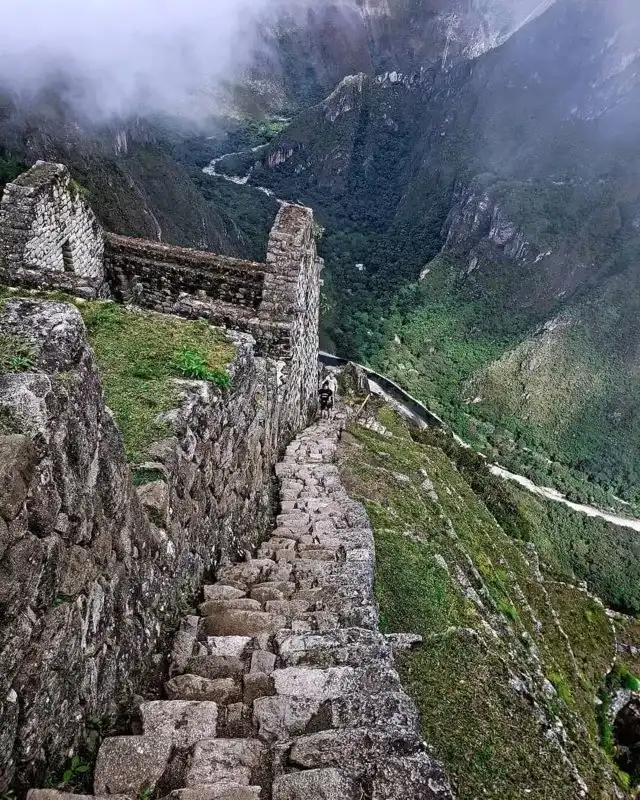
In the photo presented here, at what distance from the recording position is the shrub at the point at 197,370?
7613 millimetres

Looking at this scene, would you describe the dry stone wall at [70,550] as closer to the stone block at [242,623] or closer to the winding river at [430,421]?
the stone block at [242,623]

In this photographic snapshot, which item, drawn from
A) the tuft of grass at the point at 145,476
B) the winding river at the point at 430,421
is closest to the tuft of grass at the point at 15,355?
the tuft of grass at the point at 145,476

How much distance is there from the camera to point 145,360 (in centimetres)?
798

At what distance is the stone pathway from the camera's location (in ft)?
12.9

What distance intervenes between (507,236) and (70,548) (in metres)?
129

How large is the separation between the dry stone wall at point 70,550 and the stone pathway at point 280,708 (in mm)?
359

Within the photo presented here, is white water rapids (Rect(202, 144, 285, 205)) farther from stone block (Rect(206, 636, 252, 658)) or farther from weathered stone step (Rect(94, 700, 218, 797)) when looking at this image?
weathered stone step (Rect(94, 700, 218, 797))

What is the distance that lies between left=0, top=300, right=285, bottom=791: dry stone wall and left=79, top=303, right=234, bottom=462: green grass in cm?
46

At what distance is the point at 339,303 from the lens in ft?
346

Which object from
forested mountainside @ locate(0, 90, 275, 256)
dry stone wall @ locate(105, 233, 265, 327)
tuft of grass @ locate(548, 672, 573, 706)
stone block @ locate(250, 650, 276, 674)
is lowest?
tuft of grass @ locate(548, 672, 573, 706)

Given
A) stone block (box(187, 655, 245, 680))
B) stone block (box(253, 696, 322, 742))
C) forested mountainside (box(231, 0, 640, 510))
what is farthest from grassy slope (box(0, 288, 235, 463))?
forested mountainside (box(231, 0, 640, 510))

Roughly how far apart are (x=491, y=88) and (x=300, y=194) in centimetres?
7298

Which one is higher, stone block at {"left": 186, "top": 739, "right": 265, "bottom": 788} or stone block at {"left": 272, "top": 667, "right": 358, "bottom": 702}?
stone block at {"left": 272, "top": 667, "right": 358, "bottom": 702}

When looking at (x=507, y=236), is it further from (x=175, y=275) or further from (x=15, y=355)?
(x=15, y=355)
